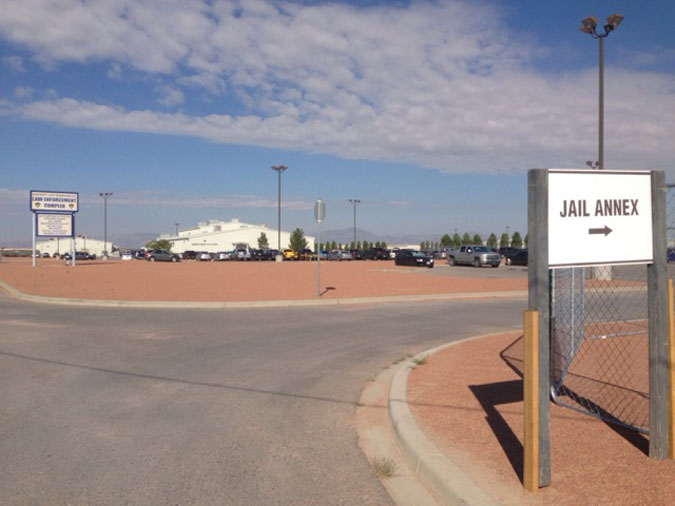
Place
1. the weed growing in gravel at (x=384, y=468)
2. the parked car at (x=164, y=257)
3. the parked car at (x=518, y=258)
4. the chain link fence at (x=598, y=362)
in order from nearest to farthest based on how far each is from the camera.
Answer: the weed growing in gravel at (x=384, y=468) < the chain link fence at (x=598, y=362) < the parked car at (x=518, y=258) < the parked car at (x=164, y=257)

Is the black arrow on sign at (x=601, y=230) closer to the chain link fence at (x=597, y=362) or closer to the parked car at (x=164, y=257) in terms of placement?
the chain link fence at (x=597, y=362)

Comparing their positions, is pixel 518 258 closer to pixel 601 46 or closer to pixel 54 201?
pixel 601 46

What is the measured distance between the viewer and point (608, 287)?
19.3 meters

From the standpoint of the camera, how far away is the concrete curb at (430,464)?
3.89 metres

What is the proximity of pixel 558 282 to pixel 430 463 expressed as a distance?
16.0 ft

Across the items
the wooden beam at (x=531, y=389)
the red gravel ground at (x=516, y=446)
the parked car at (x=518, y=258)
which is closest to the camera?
the red gravel ground at (x=516, y=446)

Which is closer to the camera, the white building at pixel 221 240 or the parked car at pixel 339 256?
the parked car at pixel 339 256

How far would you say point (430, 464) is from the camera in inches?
172

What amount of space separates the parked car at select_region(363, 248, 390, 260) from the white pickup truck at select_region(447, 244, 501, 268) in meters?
25.6

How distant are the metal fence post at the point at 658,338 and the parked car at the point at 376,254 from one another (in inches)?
2700

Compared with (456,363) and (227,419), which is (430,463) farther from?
(456,363)

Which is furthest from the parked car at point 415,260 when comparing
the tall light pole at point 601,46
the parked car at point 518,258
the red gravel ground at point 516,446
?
the red gravel ground at point 516,446

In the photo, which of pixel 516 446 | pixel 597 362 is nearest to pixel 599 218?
pixel 516 446

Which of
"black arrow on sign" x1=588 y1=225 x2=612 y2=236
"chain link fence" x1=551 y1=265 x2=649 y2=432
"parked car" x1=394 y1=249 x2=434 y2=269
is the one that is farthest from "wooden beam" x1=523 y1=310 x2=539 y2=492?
"parked car" x1=394 y1=249 x2=434 y2=269
